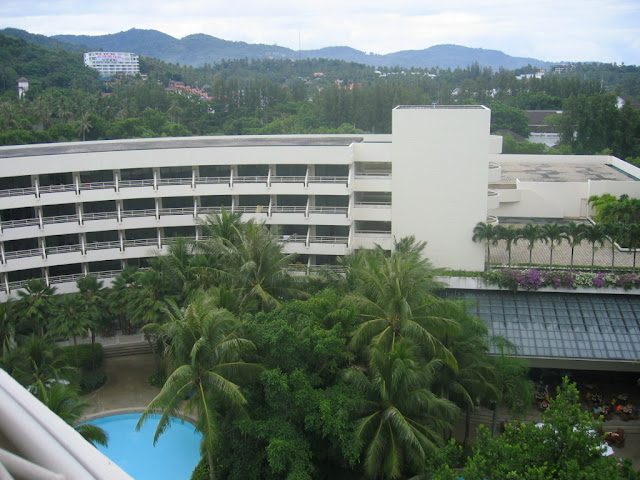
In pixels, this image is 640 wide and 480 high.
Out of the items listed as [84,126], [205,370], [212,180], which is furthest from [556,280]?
[84,126]

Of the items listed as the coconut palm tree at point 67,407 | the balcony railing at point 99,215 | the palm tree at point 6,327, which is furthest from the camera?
the balcony railing at point 99,215

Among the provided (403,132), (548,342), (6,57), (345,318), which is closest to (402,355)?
(345,318)


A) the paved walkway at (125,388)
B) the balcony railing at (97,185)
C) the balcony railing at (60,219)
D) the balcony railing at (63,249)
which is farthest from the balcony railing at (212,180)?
the paved walkway at (125,388)

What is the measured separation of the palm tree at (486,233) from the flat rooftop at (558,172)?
12.9m

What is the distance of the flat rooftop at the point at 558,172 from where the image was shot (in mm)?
48312

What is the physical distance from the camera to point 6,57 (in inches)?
5202

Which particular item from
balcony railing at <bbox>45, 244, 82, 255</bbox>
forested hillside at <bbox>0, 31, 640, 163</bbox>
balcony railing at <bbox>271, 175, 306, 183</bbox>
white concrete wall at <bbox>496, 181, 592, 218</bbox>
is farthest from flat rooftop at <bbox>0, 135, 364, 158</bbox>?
forested hillside at <bbox>0, 31, 640, 163</bbox>

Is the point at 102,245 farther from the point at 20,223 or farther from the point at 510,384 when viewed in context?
the point at 510,384

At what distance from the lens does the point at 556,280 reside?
32.0 meters

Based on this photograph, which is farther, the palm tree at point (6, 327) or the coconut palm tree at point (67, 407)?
the palm tree at point (6, 327)

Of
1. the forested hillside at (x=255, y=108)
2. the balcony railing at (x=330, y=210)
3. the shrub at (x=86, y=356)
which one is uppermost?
the forested hillside at (x=255, y=108)

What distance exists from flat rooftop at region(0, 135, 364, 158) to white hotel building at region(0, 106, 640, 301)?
0.86 feet

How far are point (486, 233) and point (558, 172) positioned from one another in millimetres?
20865

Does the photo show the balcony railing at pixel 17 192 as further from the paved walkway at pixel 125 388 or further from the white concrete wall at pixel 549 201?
the white concrete wall at pixel 549 201
